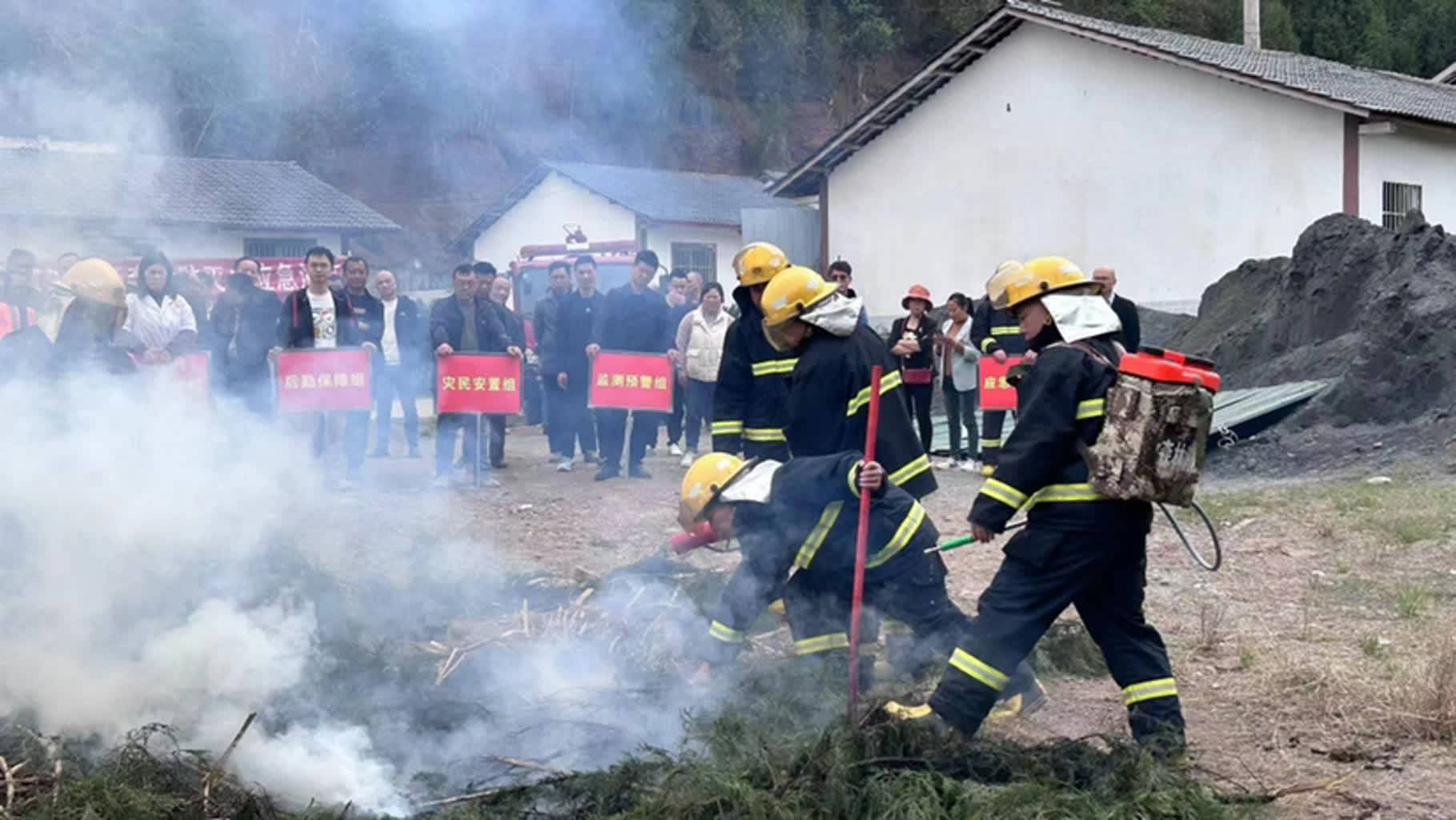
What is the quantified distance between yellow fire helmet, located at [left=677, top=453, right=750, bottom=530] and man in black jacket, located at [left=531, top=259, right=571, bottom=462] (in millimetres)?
6667

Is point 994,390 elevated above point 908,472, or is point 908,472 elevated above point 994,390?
point 994,390

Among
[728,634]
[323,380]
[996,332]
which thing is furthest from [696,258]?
[728,634]

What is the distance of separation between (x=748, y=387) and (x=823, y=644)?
1490 mm

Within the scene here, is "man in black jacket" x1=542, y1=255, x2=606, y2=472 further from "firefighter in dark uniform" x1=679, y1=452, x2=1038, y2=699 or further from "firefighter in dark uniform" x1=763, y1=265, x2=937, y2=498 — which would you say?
"firefighter in dark uniform" x1=679, y1=452, x2=1038, y2=699

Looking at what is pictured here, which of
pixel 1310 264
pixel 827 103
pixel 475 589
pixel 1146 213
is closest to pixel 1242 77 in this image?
pixel 1146 213

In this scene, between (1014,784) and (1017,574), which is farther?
(1017,574)

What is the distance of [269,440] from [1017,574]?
16.0 ft

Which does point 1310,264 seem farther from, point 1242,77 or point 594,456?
point 594,456

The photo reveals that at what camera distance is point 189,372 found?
8641mm

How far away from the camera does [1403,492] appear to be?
32.1ft

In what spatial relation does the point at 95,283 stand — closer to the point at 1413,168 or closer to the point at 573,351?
the point at 573,351

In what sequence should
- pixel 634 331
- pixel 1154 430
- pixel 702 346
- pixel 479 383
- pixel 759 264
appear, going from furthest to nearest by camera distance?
pixel 702 346
pixel 634 331
pixel 479 383
pixel 759 264
pixel 1154 430

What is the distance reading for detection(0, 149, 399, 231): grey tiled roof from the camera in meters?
7.46

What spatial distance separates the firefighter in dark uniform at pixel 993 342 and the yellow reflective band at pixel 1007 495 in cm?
620
